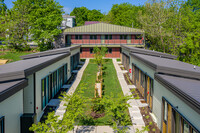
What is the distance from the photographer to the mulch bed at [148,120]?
1248 centimetres

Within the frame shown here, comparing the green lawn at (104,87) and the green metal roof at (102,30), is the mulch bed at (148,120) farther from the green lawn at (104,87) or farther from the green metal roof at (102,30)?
the green metal roof at (102,30)

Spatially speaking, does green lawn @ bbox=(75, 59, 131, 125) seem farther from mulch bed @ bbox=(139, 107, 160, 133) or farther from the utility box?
the utility box

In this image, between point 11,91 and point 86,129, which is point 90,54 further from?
point 11,91

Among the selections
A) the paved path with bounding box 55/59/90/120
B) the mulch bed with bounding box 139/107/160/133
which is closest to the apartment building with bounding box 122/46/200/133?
the mulch bed with bounding box 139/107/160/133

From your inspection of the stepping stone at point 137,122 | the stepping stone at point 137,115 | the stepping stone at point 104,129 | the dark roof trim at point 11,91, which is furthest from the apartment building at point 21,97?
the stepping stone at point 137,115

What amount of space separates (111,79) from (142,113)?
37.8ft

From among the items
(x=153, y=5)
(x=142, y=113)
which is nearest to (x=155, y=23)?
(x=153, y=5)

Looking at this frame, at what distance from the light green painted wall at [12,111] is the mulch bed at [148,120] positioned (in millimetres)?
7791

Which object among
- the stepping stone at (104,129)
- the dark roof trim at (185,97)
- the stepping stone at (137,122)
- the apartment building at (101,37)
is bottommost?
the stepping stone at (104,129)

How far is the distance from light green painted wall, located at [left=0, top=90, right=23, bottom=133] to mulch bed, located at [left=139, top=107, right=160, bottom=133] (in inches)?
307

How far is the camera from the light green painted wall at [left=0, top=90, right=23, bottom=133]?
9.40 meters

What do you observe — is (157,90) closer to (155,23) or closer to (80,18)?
(155,23)

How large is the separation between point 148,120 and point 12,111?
30.6 ft

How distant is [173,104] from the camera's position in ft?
34.2
